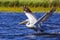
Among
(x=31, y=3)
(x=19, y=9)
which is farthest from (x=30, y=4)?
(x=19, y=9)

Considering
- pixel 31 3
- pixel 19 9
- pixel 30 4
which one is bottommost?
pixel 19 9

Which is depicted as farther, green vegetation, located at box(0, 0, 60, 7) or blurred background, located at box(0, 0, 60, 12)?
green vegetation, located at box(0, 0, 60, 7)

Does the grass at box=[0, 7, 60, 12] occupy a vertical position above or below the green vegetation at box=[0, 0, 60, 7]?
below

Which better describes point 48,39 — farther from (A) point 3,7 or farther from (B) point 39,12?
(A) point 3,7

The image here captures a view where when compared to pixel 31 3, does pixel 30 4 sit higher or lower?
lower

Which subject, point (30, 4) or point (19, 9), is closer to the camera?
point (19, 9)

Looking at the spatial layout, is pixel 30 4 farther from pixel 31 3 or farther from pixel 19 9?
pixel 19 9

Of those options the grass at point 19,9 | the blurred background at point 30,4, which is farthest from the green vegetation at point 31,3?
the grass at point 19,9

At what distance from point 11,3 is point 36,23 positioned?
21236 mm

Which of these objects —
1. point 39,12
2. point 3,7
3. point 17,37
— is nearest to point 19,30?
point 17,37

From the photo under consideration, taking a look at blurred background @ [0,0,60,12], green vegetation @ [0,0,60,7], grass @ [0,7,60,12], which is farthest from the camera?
green vegetation @ [0,0,60,7]

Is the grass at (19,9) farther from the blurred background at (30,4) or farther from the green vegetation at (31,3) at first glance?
the green vegetation at (31,3)

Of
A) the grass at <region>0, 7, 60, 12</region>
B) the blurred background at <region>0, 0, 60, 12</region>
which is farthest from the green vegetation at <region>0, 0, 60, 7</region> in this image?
the grass at <region>0, 7, 60, 12</region>

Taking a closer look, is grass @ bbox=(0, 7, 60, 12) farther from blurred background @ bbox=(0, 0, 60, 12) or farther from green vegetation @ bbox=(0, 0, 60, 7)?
green vegetation @ bbox=(0, 0, 60, 7)
